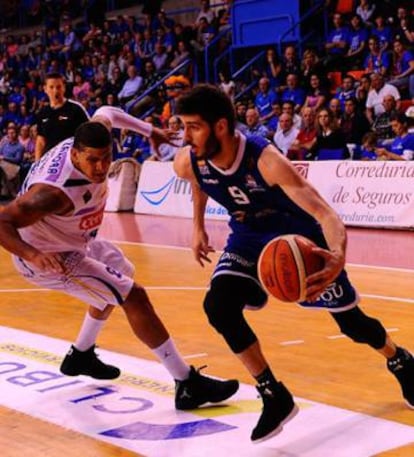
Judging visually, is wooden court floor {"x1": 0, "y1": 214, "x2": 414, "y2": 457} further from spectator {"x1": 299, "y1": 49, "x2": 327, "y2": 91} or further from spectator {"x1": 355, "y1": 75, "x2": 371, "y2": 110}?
spectator {"x1": 299, "y1": 49, "x2": 327, "y2": 91}

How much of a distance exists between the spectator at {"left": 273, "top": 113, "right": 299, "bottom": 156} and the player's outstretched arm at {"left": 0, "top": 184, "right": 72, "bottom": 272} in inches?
386

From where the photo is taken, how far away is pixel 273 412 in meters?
4.04

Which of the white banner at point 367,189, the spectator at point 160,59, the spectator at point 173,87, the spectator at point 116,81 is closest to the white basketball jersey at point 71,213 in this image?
the white banner at point 367,189

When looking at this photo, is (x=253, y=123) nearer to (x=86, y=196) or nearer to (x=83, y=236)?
(x=83, y=236)

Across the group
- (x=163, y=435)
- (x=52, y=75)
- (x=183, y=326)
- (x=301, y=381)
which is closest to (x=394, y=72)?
(x=52, y=75)

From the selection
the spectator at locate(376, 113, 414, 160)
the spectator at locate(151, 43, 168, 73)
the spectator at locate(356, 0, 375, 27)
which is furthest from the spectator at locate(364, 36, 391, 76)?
the spectator at locate(151, 43, 168, 73)

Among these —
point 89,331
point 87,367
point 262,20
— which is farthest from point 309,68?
point 87,367

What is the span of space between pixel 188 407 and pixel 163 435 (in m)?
0.43

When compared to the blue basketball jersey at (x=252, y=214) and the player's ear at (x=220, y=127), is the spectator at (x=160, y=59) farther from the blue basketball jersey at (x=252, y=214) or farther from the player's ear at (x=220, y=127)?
the player's ear at (x=220, y=127)

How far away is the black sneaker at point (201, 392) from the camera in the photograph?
15.4 feet

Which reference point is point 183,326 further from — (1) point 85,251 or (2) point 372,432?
(2) point 372,432

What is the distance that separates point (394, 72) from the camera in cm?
1478

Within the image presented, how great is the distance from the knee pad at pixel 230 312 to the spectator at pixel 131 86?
16.2m

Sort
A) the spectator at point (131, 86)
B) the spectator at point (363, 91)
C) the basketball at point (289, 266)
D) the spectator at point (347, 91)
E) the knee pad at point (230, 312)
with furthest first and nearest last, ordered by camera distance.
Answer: the spectator at point (131, 86), the spectator at point (347, 91), the spectator at point (363, 91), the knee pad at point (230, 312), the basketball at point (289, 266)
